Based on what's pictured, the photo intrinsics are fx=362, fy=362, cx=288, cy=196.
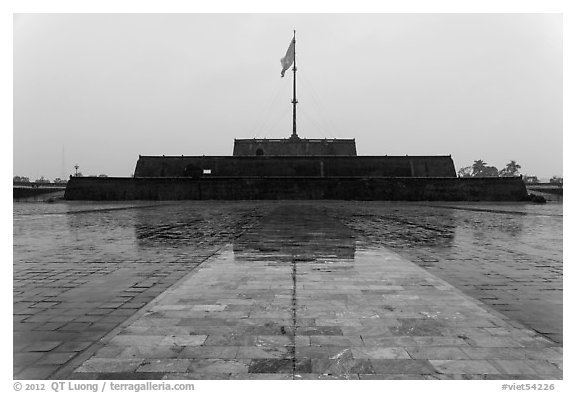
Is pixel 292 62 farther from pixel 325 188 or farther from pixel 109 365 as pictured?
pixel 109 365

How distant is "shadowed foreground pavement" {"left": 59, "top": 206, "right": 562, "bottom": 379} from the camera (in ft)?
8.34

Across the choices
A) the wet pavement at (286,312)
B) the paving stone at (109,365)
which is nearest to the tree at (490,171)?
the wet pavement at (286,312)

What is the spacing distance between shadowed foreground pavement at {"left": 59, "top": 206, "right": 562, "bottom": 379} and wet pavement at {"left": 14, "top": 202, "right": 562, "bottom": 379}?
0.5 inches

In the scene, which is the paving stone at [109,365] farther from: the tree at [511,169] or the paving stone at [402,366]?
the tree at [511,169]

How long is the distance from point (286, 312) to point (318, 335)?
64 centimetres

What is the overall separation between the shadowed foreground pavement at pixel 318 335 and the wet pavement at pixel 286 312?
14 mm

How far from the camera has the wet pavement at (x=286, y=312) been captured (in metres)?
2.61

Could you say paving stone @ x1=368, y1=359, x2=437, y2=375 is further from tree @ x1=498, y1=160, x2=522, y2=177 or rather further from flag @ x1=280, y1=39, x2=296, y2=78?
tree @ x1=498, y1=160, x2=522, y2=177

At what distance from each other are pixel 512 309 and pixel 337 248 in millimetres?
3970

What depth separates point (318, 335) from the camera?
122 inches

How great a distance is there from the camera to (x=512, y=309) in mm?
3865

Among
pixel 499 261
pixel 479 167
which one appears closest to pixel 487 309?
pixel 499 261

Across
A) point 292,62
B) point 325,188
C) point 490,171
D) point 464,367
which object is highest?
point 292,62

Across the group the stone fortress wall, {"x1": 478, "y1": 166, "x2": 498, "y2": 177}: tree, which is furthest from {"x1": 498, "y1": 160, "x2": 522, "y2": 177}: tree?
the stone fortress wall
